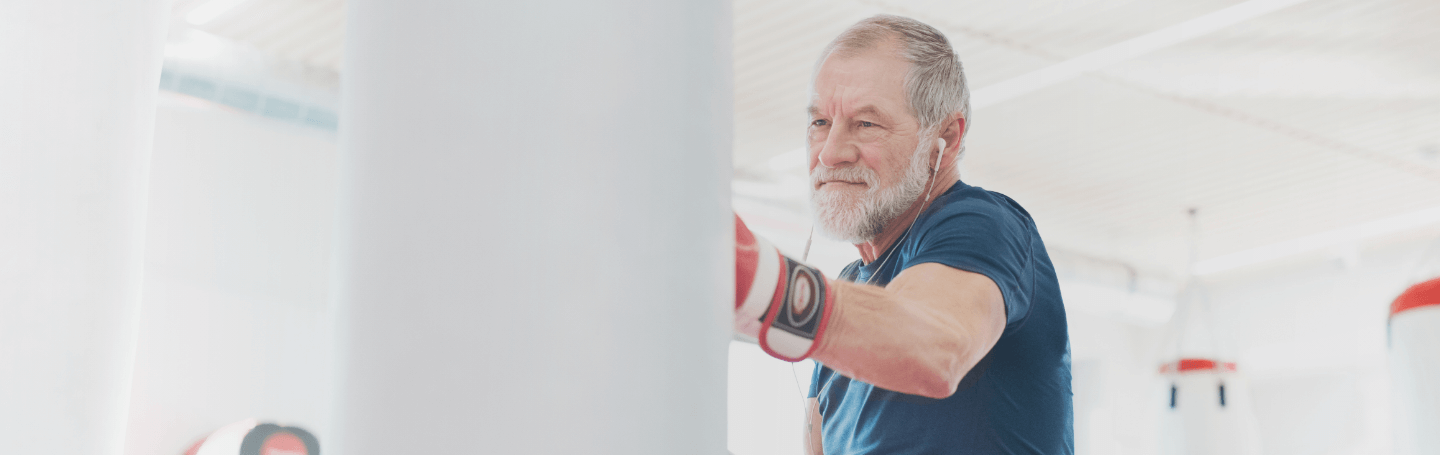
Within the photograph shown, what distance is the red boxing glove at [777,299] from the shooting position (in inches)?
38.4

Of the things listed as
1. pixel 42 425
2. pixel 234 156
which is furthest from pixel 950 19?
pixel 42 425

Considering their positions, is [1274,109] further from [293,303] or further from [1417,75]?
[293,303]

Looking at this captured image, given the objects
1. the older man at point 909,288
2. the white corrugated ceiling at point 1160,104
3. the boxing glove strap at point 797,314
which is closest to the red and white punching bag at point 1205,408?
the white corrugated ceiling at point 1160,104

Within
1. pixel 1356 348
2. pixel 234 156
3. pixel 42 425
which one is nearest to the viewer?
pixel 42 425

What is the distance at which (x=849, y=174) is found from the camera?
1.62 m

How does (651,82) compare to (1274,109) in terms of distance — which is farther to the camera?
(1274,109)

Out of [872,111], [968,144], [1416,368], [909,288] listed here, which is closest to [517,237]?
[909,288]

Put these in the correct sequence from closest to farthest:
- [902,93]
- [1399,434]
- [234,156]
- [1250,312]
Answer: [902,93] < [1399,434] < [234,156] < [1250,312]

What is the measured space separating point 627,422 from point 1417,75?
671cm

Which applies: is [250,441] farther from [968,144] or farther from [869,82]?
[869,82]

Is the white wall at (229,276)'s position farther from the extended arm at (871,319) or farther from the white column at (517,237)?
the white column at (517,237)

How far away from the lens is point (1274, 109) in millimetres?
6715

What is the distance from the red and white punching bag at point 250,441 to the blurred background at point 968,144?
300 mm

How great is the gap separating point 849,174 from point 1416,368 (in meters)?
3.08
